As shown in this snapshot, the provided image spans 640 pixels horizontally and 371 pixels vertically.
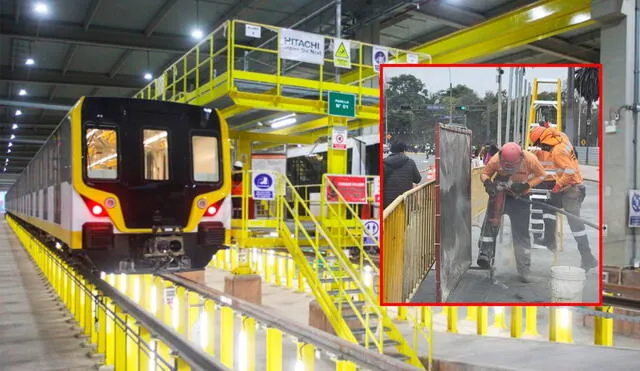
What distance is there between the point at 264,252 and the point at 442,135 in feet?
41.9

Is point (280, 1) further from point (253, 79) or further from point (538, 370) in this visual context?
point (538, 370)

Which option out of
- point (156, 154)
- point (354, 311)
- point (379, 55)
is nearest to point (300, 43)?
point (379, 55)

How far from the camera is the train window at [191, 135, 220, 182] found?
8000mm

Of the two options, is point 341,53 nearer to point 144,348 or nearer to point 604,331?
point 604,331

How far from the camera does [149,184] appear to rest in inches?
297

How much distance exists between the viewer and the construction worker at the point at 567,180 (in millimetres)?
2330

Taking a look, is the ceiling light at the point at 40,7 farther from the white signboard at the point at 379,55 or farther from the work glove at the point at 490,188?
the work glove at the point at 490,188

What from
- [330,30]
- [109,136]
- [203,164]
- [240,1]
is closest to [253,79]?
[203,164]

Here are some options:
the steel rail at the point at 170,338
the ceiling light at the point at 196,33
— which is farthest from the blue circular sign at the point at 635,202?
the ceiling light at the point at 196,33

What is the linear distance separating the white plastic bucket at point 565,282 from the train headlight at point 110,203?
5997 millimetres

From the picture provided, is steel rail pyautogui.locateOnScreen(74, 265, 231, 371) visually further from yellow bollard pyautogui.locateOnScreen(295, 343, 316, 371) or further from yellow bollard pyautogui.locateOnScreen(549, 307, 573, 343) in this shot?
yellow bollard pyautogui.locateOnScreen(549, 307, 573, 343)

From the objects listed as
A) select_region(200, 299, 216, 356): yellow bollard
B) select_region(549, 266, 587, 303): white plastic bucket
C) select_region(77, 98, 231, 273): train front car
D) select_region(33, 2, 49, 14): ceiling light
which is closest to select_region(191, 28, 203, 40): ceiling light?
select_region(33, 2, 49, 14): ceiling light

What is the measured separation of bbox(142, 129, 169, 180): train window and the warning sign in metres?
2.97

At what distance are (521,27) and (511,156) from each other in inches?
398
